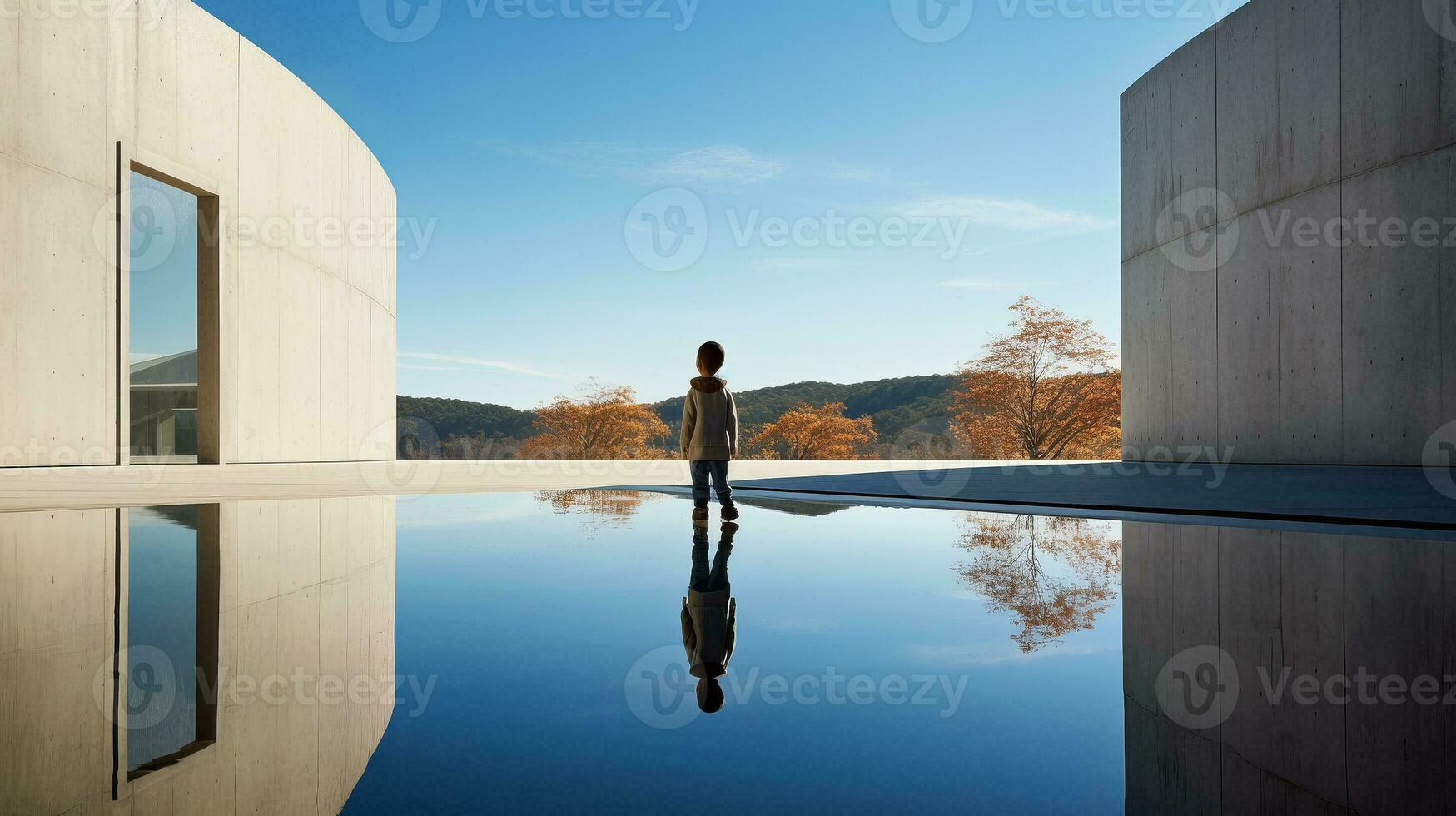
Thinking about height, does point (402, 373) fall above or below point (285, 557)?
above

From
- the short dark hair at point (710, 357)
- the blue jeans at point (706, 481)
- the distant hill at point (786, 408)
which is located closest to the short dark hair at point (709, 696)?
the blue jeans at point (706, 481)

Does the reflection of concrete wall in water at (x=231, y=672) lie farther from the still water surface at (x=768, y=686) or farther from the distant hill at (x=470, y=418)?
the distant hill at (x=470, y=418)

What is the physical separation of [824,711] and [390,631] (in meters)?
1.52

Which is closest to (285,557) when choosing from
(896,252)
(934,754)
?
(934,754)

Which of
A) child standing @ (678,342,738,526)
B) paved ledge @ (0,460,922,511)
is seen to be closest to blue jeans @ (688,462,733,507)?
child standing @ (678,342,738,526)

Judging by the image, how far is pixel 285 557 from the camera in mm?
3992

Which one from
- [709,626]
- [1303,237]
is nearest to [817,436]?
[1303,237]

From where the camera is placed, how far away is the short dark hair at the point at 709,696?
190 centimetres

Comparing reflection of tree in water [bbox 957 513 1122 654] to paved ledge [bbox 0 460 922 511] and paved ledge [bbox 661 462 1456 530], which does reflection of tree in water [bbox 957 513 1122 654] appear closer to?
paved ledge [bbox 661 462 1456 530]

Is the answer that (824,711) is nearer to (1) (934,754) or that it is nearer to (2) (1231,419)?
(1) (934,754)

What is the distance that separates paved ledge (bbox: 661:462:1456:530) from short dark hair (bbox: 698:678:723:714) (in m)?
4.60

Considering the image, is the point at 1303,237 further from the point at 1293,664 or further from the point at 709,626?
the point at 709,626

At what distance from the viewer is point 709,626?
8.70ft

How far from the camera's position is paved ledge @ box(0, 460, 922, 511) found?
7.04 m
